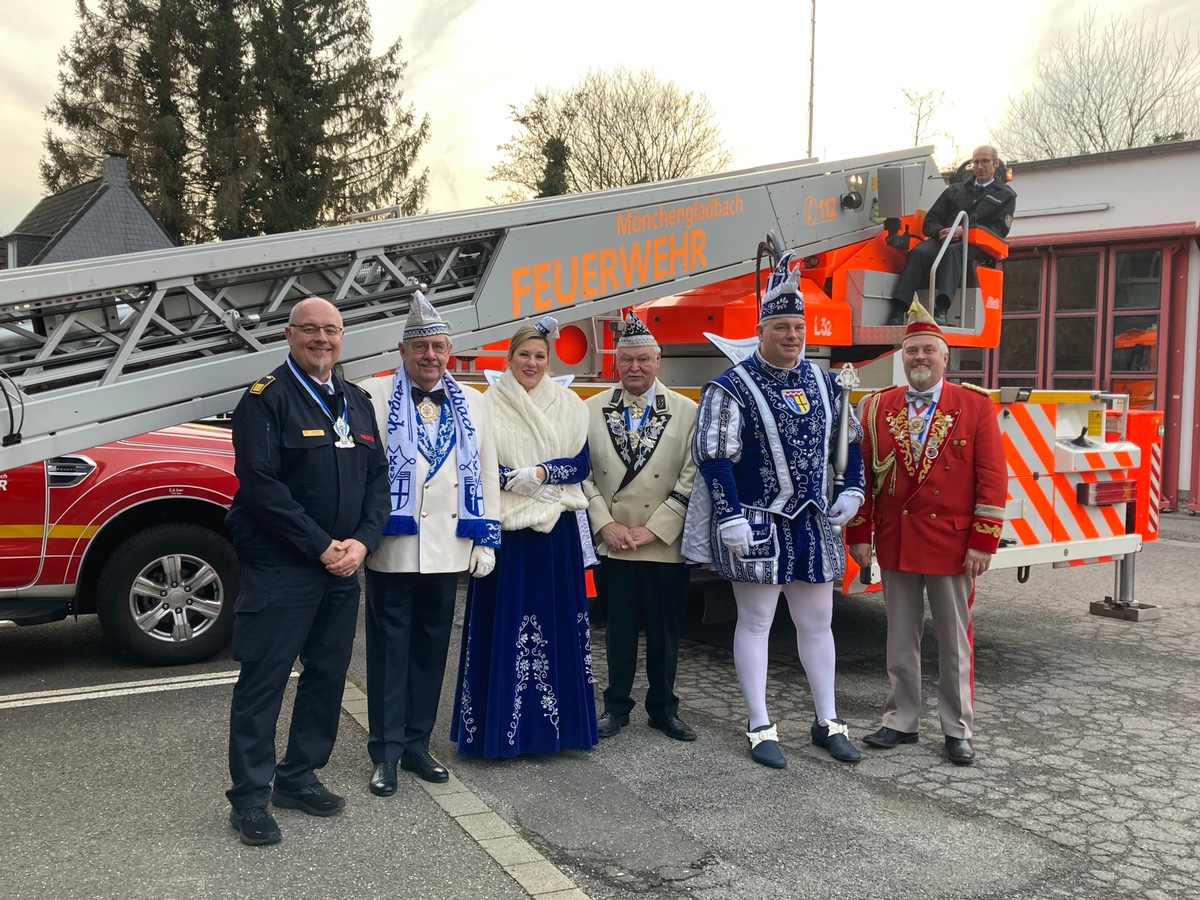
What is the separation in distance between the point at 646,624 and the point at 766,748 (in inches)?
29.8

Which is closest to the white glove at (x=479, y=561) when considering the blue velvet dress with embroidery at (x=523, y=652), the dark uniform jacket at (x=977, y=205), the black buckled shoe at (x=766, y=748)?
the blue velvet dress with embroidery at (x=523, y=652)

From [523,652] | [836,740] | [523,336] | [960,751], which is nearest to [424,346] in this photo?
[523,336]

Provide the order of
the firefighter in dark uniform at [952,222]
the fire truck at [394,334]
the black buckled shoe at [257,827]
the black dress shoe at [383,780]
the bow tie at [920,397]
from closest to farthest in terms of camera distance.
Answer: the black buckled shoe at [257,827]
the fire truck at [394,334]
the black dress shoe at [383,780]
the bow tie at [920,397]
the firefighter in dark uniform at [952,222]

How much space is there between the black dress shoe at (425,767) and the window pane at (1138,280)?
13.0 meters

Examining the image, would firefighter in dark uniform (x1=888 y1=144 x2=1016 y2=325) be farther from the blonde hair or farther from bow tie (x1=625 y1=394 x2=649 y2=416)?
the blonde hair

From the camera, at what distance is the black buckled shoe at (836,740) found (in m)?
4.42

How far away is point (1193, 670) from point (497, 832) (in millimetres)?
4319

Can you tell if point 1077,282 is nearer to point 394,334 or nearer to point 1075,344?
point 1075,344

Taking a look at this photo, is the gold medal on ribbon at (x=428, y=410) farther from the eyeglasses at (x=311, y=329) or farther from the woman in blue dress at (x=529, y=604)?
the eyeglasses at (x=311, y=329)

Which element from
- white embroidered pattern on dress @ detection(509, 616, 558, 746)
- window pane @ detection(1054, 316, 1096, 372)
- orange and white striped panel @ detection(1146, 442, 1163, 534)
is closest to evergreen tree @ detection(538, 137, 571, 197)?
window pane @ detection(1054, 316, 1096, 372)

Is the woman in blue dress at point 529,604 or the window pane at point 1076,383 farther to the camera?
the window pane at point 1076,383

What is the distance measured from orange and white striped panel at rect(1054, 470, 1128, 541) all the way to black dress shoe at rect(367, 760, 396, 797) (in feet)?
13.7

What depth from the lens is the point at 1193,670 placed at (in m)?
5.92

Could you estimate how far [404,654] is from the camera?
412 centimetres
